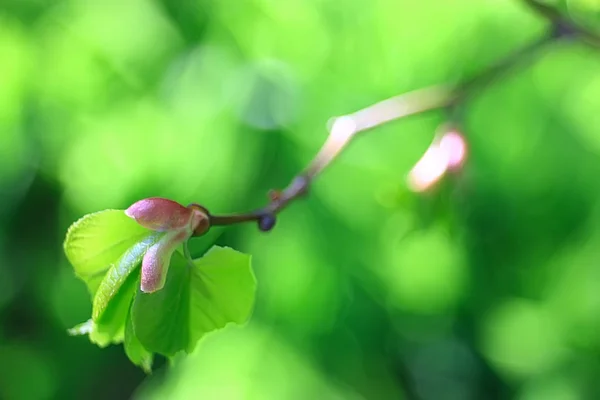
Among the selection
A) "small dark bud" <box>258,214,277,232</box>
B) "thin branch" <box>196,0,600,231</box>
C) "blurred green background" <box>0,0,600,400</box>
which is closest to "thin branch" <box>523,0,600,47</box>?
"thin branch" <box>196,0,600,231</box>

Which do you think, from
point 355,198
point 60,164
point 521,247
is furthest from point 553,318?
point 60,164

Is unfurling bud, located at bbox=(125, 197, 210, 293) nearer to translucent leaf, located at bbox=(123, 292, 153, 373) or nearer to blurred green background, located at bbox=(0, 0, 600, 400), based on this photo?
translucent leaf, located at bbox=(123, 292, 153, 373)

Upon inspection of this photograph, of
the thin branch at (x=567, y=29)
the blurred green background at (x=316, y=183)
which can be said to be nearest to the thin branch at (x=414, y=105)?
the thin branch at (x=567, y=29)

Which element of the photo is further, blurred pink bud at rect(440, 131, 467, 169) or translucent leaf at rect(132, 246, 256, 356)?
blurred pink bud at rect(440, 131, 467, 169)

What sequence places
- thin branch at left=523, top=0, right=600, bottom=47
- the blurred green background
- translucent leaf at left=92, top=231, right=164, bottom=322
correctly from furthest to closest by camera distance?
1. the blurred green background
2. thin branch at left=523, top=0, right=600, bottom=47
3. translucent leaf at left=92, top=231, right=164, bottom=322

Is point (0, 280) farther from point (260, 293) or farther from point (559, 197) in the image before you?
point (559, 197)

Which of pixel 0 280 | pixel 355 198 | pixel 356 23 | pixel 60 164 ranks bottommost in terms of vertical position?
pixel 0 280
